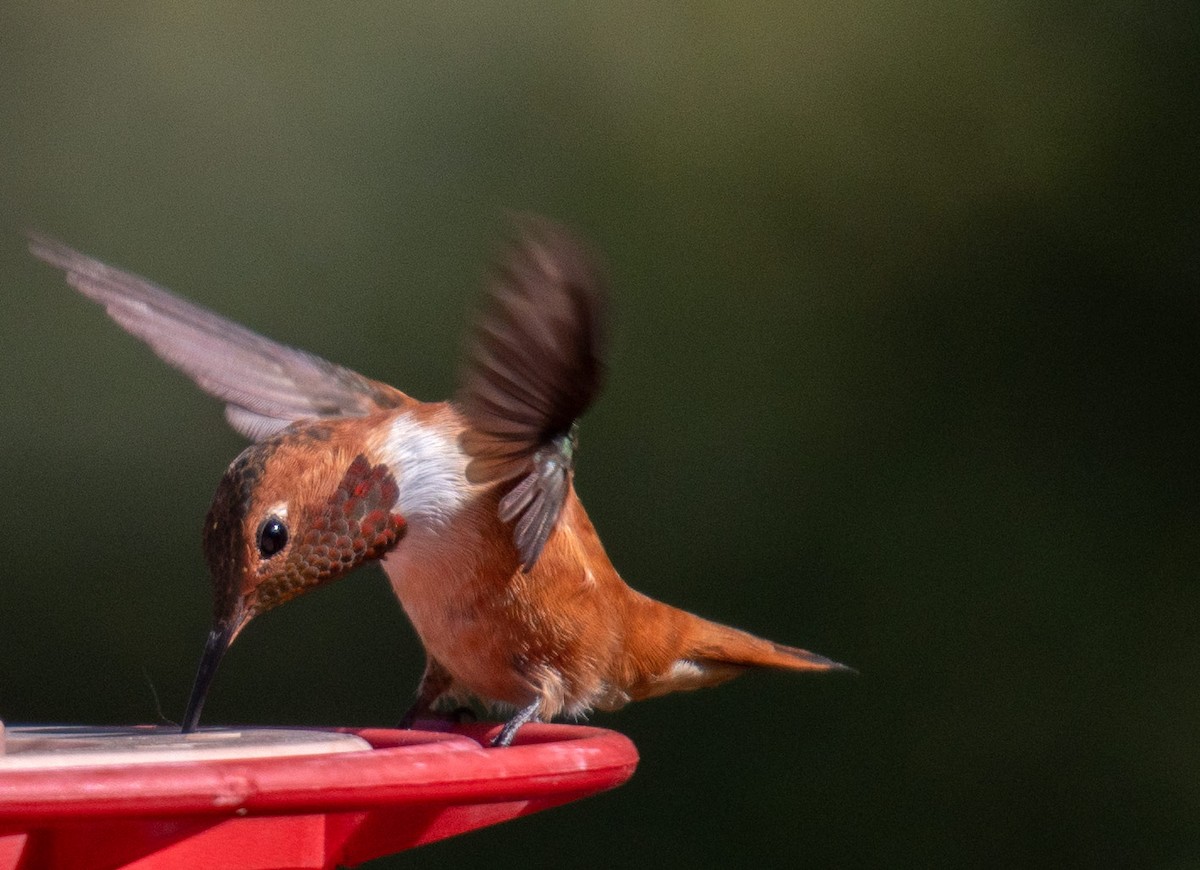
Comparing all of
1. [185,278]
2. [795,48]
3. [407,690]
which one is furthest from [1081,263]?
[185,278]

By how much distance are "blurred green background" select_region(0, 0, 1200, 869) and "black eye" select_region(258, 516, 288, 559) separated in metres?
1.98

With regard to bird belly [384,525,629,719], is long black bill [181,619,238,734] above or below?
above

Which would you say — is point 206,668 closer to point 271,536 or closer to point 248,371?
point 271,536

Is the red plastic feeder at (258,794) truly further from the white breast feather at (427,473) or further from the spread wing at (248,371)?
the spread wing at (248,371)

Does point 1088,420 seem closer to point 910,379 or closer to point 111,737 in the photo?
point 910,379

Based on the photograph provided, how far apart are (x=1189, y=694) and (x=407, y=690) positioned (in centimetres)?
166

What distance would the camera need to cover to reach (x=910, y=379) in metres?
3.56

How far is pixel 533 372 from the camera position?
161cm

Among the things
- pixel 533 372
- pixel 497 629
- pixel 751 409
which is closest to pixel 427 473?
pixel 497 629

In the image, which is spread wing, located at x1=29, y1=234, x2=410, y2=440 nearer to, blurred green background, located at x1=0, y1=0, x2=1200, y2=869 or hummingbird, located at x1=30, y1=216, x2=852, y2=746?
hummingbird, located at x1=30, y1=216, x2=852, y2=746

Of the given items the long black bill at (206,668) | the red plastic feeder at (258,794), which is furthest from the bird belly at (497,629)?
the red plastic feeder at (258,794)

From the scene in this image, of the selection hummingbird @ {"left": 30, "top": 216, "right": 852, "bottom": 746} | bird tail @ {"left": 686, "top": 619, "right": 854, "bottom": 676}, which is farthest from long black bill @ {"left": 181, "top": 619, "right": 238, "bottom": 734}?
bird tail @ {"left": 686, "top": 619, "right": 854, "bottom": 676}

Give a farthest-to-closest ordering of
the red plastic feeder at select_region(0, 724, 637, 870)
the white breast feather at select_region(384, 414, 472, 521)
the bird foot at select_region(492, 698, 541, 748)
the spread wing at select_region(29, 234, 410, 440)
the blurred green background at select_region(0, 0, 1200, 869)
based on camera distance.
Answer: the blurred green background at select_region(0, 0, 1200, 869) < the spread wing at select_region(29, 234, 410, 440) < the white breast feather at select_region(384, 414, 472, 521) < the bird foot at select_region(492, 698, 541, 748) < the red plastic feeder at select_region(0, 724, 637, 870)

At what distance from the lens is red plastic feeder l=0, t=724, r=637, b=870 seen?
1044mm
